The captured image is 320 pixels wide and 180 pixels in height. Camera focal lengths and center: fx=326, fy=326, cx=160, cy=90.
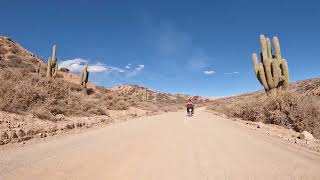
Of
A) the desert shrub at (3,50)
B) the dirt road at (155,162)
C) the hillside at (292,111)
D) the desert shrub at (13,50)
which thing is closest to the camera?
the dirt road at (155,162)

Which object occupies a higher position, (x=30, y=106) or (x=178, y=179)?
(x=30, y=106)

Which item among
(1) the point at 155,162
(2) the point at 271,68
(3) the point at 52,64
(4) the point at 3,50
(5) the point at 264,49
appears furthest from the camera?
(4) the point at 3,50

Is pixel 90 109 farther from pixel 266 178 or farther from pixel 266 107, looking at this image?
pixel 266 178

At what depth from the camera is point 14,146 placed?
7797 millimetres

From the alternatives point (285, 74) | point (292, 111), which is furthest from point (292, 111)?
point (285, 74)

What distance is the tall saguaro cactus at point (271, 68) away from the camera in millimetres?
24312

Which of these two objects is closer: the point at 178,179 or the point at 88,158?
the point at 178,179

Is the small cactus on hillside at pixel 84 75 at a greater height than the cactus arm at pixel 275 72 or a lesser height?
greater

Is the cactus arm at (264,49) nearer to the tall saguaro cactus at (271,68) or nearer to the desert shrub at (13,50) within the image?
the tall saguaro cactus at (271,68)

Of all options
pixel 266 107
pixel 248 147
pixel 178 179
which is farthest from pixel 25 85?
pixel 266 107

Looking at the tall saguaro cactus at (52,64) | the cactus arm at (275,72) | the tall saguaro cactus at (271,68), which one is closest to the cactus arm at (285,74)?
the tall saguaro cactus at (271,68)

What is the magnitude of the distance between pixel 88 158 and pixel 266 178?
3.42 meters

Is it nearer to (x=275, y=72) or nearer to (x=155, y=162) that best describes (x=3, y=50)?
(x=275, y=72)

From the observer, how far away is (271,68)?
25.0 m
